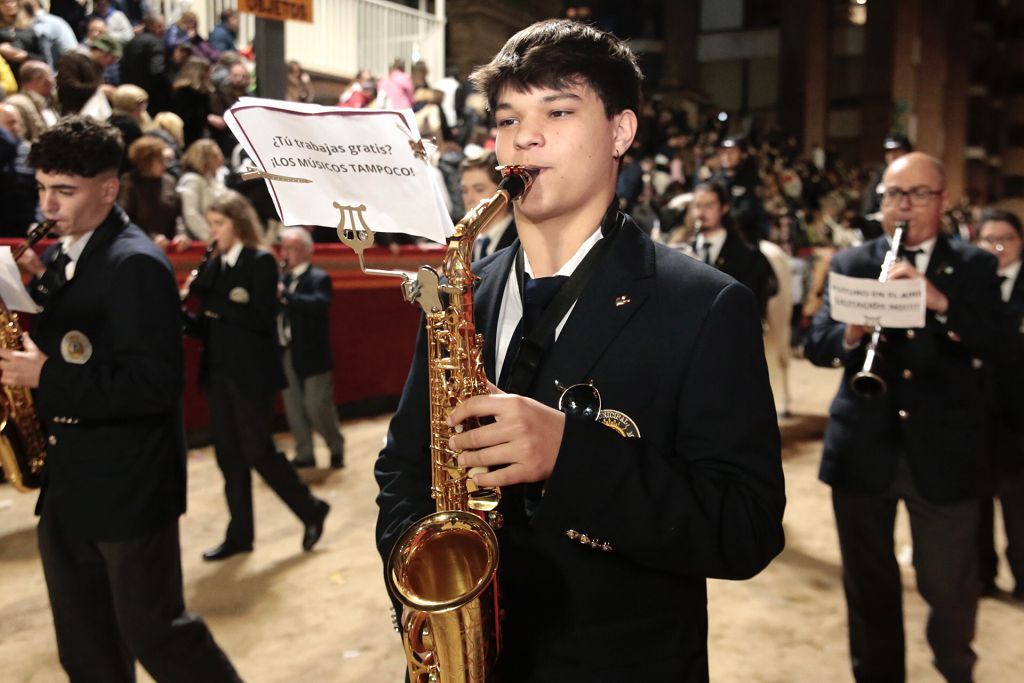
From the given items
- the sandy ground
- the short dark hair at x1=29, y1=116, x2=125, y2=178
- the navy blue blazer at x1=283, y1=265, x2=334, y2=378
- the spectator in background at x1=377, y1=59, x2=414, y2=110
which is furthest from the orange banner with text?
the spectator in background at x1=377, y1=59, x2=414, y2=110

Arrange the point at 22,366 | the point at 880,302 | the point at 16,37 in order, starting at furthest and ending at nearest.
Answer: the point at 16,37, the point at 880,302, the point at 22,366

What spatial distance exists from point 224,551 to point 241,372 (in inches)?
40.3

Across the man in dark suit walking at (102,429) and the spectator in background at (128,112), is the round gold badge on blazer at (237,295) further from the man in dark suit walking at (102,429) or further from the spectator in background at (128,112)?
the spectator in background at (128,112)

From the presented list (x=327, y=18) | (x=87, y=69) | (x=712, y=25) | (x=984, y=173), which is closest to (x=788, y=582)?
(x=87, y=69)

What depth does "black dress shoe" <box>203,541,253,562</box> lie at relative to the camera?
496 centimetres

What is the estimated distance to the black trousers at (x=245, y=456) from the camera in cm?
503

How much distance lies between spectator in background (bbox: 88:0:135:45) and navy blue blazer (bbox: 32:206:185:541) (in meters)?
7.63

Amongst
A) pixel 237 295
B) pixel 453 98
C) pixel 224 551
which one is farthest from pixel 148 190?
pixel 453 98

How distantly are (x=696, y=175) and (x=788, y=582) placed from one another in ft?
35.5

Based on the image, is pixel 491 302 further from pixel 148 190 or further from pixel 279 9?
pixel 148 190

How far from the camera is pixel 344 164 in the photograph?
5.17 feet

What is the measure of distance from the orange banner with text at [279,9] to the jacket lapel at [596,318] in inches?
201

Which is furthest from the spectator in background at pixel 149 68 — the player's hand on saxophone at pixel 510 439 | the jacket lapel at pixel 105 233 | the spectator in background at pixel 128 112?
the player's hand on saxophone at pixel 510 439

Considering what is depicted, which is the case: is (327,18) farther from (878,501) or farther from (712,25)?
(712,25)
